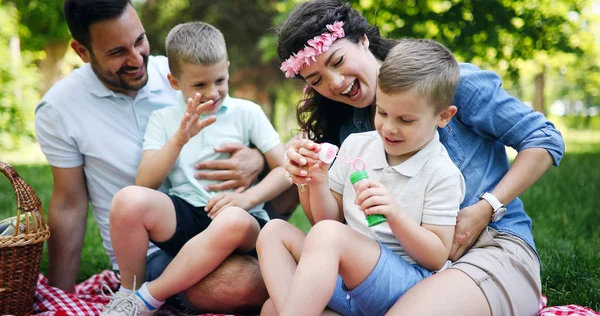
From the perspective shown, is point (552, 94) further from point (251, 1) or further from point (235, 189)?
point (235, 189)

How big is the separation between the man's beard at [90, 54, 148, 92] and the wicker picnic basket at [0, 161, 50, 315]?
67 centimetres

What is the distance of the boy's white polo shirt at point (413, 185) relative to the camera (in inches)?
76.5

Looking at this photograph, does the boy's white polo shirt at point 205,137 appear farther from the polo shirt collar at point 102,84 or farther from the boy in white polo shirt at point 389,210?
the boy in white polo shirt at point 389,210

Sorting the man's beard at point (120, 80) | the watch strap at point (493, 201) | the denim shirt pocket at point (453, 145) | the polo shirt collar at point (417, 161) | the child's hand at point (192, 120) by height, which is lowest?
the watch strap at point (493, 201)

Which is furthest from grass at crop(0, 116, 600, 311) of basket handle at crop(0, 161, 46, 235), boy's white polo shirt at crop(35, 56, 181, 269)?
basket handle at crop(0, 161, 46, 235)

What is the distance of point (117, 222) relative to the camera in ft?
7.69

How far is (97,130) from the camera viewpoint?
9.35 feet

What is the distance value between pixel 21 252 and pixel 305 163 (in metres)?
1.40

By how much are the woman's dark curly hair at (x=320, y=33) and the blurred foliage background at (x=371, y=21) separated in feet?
1.11

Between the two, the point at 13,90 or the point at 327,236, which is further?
the point at 13,90

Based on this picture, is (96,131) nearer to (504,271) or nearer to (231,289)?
(231,289)

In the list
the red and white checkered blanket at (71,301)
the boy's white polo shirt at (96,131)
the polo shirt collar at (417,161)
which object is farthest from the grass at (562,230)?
the polo shirt collar at (417,161)

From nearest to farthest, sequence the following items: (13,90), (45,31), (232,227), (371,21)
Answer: (232,227) < (371,21) < (13,90) < (45,31)

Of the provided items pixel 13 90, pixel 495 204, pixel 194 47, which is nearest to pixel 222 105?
pixel 194 47
